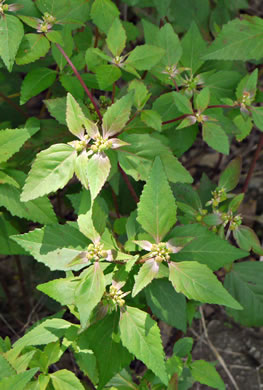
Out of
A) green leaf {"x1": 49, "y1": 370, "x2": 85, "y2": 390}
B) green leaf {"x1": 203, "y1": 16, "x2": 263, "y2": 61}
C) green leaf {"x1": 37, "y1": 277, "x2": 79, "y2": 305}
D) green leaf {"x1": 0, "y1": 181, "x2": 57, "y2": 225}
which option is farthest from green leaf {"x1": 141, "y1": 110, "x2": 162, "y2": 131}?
green leaf {"x1": 49, "y1": 370, "x2": 85, "y2": 390}

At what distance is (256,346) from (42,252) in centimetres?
193

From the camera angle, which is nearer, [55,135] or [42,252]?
[42,252]

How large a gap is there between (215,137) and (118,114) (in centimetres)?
63

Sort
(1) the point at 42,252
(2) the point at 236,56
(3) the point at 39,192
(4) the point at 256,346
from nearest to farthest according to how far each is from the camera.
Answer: (3) the point at 39,192
(1) the point at 42,252
(2) the point at 236,56
(4) the point at 256,346

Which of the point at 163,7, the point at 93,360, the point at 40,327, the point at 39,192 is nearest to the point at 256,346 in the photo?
the point at 93,360

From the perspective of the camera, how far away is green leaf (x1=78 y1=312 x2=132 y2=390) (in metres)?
1.88

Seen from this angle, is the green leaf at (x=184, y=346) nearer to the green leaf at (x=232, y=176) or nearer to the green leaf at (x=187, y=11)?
the green leaf at (x=232, y=176)

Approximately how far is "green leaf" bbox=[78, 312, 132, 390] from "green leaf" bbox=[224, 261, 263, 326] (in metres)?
0.85

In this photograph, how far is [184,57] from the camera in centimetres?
256

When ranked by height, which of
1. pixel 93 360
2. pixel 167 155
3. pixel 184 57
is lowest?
pixel 93 360

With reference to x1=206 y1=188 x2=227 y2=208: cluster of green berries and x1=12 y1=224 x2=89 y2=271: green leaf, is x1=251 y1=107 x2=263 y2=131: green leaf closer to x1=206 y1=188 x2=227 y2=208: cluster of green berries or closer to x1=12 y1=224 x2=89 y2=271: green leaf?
x1=206 y1=188 x2=227 y2=208: cluster of green berries

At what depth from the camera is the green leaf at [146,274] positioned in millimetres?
1707

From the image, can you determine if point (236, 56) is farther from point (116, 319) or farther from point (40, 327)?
point (40, 327)

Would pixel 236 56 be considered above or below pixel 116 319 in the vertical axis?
above
